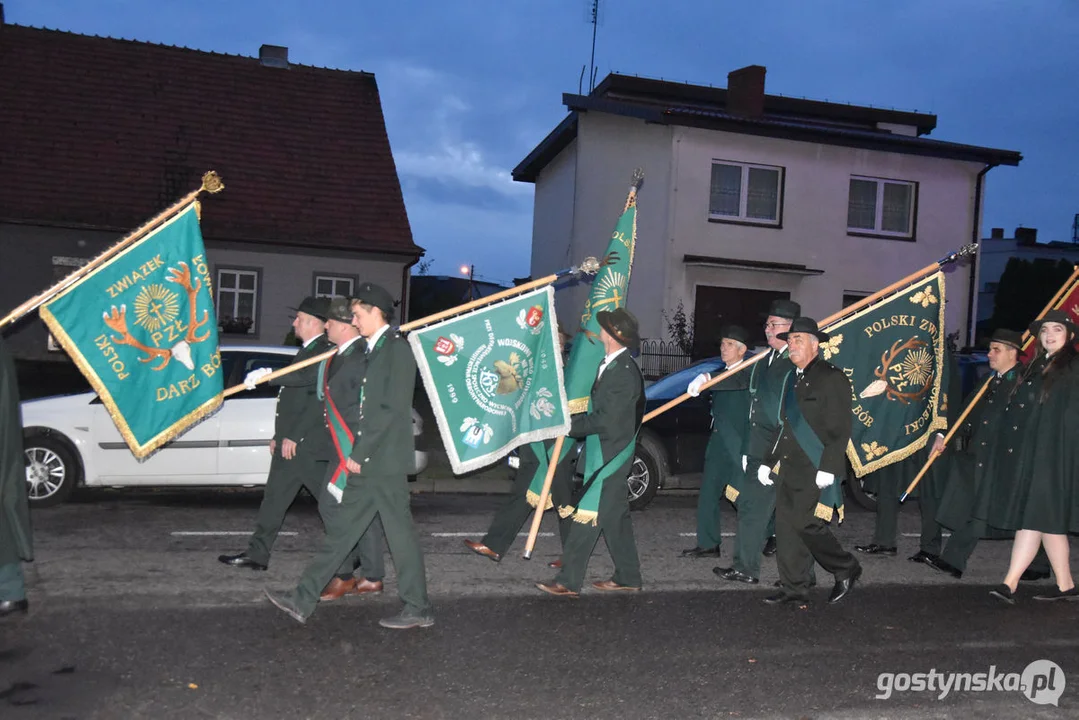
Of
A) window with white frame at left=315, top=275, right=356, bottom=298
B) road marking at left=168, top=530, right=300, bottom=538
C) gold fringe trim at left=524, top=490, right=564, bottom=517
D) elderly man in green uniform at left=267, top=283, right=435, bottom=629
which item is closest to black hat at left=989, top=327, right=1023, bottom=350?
gold fringe trim at left=524, top=490, right=564, bottom=517

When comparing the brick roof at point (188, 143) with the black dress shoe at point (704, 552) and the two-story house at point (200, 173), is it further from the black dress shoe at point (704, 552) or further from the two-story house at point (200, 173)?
the black dress shoe at point (704, 552)

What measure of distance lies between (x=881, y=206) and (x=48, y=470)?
19.5 meters

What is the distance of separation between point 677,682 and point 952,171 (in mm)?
21674

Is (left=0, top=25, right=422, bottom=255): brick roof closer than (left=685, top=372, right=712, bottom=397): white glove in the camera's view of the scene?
No

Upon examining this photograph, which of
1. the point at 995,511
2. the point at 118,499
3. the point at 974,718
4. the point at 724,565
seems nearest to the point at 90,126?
the point at 118,499

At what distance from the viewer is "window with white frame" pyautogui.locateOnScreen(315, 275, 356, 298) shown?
2144 cm

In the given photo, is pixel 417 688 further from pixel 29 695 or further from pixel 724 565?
pixel 724 565

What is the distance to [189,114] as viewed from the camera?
22.4 m

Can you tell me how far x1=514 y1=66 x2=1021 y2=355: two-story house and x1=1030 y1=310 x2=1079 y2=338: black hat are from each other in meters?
14.1

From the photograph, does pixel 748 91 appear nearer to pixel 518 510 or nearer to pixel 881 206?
pixel 881 206

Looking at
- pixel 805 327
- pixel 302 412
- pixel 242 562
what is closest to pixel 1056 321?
pixel 805 327

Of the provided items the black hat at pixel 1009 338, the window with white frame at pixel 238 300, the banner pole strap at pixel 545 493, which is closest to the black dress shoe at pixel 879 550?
the black hat at pixel 1009 338

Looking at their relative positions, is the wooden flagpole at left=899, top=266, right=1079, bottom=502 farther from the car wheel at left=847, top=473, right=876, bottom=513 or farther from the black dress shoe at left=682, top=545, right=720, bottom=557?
the car wheel at left=847, top=473, right=876, bottom=513

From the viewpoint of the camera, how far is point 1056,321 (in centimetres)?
698
